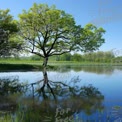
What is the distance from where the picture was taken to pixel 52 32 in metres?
46.4

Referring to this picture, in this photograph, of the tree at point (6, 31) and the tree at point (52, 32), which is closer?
the tree at point (6, 31)

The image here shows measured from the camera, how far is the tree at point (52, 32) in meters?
45.0

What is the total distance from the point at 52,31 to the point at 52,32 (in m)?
0.25

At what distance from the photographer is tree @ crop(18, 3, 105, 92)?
45.0 metres

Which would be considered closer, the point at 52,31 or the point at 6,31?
the point at 6,31

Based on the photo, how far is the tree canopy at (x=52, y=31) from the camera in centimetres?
4500

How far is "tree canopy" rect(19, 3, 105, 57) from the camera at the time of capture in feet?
148

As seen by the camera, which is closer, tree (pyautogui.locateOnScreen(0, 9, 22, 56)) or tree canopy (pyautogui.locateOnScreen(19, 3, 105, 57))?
tree (pyautogui.locateOnScreen(0, 9, 22, 56))

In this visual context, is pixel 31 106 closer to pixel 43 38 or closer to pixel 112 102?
pixel 112 102

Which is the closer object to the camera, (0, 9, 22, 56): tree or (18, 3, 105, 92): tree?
(0, 9, 22, 56): tree

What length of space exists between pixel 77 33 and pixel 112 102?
114ft

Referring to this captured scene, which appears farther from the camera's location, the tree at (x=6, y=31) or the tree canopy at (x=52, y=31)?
the tree canopy at (x=52, y=31)

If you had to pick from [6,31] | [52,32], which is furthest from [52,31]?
[6,31]

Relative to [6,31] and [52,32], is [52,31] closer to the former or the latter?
[52,32]
